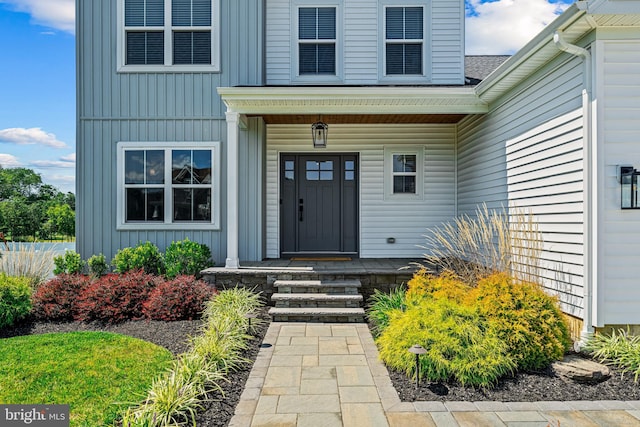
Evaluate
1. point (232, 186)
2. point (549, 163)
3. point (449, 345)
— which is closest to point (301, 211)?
point (232, 186)

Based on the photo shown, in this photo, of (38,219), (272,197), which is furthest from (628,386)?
(38,219)

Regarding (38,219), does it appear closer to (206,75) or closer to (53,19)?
(53,19)

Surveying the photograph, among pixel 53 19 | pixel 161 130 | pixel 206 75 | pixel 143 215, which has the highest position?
pixel 53 19

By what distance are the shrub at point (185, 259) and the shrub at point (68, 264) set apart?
152 cm

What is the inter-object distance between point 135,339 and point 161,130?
3953 mm

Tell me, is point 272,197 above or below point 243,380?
above

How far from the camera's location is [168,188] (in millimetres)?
7074

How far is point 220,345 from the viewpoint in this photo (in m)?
3.76

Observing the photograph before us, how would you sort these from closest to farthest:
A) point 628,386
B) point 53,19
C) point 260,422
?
point 260,422, point 628,386, point 53,19

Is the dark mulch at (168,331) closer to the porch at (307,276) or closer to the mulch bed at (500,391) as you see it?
the mulch bed at (500,391)

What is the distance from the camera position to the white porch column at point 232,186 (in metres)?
6.29

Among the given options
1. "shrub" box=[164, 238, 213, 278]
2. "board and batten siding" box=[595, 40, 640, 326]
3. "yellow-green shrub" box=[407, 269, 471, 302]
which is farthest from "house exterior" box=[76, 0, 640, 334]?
"yellow-green shrub" box=[407, 269, 471, 302]

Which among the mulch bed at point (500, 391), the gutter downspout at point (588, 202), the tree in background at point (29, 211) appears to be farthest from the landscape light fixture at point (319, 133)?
the tree in background at point (29, 211)

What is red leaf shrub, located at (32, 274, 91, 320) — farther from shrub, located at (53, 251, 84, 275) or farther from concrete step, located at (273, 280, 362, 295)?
concrete step, located at (273, 280, 362, 295)
